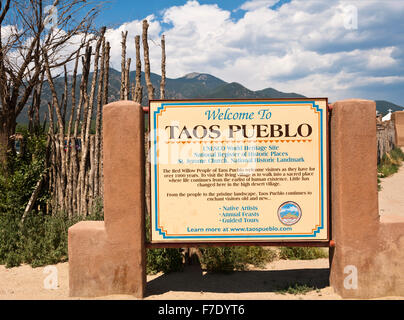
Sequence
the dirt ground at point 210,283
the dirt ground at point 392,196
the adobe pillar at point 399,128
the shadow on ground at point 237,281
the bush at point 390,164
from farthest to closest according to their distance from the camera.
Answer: the adobe pillar at point 399,128
the bush at point 390,164
the dirt ground at point 392,196
the shadow on ground at point 237,281
the dirt ground at point 210,283

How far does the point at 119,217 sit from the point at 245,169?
5.34 feet

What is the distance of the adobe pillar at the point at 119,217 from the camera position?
4.11m

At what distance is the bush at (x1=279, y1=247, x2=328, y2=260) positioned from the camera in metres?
5.72

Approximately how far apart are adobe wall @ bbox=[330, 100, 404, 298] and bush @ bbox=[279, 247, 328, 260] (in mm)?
1625

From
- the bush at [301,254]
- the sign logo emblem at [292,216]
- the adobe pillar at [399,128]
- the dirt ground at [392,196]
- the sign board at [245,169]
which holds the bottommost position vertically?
the bush at [301,254]

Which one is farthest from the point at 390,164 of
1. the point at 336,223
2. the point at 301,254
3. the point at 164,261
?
the point at 164,261

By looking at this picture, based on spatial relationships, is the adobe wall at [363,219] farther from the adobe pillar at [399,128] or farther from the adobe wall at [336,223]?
the adobe pillar at [399,128]

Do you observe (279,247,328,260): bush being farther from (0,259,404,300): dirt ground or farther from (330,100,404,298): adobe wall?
(330,100,404,298): adobe wall

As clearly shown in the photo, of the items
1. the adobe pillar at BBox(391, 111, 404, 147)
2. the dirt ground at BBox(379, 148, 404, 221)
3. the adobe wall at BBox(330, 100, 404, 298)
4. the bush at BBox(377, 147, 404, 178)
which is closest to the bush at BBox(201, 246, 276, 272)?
the adobe wall at BBox(330, 100, 404, 298)

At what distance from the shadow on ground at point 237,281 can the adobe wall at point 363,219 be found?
690 mm

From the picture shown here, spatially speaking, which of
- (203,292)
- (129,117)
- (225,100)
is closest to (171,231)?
(203,292)

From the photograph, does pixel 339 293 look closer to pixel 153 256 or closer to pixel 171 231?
pixel 171 231

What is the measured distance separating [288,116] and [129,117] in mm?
1936

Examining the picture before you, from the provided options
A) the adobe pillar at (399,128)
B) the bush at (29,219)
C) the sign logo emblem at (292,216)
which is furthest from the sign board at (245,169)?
A: the adobe pillar at (399,128)
